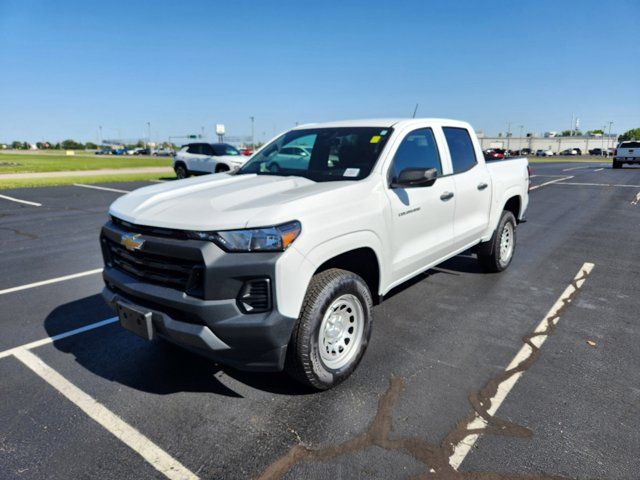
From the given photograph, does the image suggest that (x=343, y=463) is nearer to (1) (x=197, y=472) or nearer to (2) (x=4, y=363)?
(1) (x=197, y=472)

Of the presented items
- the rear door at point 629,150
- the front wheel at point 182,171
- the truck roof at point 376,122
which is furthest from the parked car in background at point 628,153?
the truck roof at point 376,122

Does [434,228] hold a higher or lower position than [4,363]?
higher

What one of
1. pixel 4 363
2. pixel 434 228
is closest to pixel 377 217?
pixel 434 228

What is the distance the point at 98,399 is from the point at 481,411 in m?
2.59

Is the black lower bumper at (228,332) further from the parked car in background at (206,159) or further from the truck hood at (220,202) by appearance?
the parked car in background at (206,159)

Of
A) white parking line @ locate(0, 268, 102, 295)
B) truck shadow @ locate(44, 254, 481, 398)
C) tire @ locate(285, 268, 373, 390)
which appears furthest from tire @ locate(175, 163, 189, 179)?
tire @ locate(285, 268, 373, 390)

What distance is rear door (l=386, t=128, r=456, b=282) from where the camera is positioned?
3.69m

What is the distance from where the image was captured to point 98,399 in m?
3.13

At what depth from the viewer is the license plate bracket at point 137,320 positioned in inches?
110

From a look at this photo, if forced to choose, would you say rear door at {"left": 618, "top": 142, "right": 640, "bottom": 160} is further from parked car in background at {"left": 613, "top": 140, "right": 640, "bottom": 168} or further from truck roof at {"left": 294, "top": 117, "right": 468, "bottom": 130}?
truck roof at {"left": 294, "top": 117, "right": 468, "bottom": 130}

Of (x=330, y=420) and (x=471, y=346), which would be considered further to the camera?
(x=471, y=346)

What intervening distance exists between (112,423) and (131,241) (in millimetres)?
1159

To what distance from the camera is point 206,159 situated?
20.1 meters

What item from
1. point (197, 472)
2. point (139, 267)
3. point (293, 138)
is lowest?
point (197, 472)
